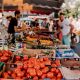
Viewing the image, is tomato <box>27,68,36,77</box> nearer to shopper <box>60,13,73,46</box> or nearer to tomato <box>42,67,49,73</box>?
tomato <box>42,67,49,73</box>

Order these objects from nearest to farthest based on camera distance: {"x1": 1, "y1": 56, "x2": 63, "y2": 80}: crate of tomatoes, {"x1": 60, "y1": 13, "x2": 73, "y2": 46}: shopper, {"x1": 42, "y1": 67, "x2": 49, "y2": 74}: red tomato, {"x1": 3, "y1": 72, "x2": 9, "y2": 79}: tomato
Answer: {"x1": 3, "y1": 72, "x2": 9, "y2": 79}: tomato
{"x1": 1, "y1": 56, "x2": 63, "y2": 80}: crate of tomatoes
{"x1": 42, "y1": 67, "x2": 49, "y2": 74}: red tomato
{"x1": 60, "y1": 13, "x2": 73, "y2": 46}: shopper

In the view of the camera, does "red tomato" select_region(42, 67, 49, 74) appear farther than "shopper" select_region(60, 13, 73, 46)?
No

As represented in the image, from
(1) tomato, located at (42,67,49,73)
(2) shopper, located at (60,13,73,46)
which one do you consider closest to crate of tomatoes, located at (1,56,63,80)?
(1) tomato, located at (42,67,49,73)

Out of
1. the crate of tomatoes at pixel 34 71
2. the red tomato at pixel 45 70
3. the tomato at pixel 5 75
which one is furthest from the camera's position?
the red tomato at pixel 45 70

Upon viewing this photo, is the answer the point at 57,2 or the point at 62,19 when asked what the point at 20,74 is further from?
the point at 57,2

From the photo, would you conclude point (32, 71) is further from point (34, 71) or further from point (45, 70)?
point (45, 70)

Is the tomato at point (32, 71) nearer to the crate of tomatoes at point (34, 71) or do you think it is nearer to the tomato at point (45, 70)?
the crate of tomatoes at point (34, 71)

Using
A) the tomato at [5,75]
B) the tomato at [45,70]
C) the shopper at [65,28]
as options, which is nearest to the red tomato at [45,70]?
the tomato at [45,70]

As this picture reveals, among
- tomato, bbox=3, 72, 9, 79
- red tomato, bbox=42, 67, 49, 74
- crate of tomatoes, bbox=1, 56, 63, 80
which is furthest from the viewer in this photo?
red tomato, bbox=42, 67, 49, 74

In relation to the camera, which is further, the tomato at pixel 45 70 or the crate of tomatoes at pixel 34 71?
the tomato at pixel 45 70

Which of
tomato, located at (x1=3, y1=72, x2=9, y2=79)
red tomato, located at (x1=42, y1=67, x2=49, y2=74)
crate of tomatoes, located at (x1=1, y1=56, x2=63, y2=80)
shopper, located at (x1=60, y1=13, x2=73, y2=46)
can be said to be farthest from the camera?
shopper, located at (x1=60, y1=13, x2=73, y2=46)

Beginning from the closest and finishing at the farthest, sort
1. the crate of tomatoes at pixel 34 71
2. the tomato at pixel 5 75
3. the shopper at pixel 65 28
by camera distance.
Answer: the tomato at pixel 5 75
the crate of tomatoes at pixel 34 71
the shopper at pixel 65 28

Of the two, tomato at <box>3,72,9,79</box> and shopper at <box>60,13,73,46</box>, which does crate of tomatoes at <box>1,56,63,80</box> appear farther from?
shopper at <box>60,13,73,46</box>

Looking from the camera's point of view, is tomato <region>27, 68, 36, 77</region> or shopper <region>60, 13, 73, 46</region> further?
shopper <region>60, 13, 73, 46</region>
